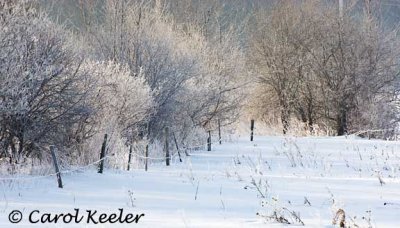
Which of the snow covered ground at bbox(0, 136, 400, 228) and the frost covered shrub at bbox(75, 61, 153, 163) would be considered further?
the frost covered shrub at bbox(75, 61, 153, 163)

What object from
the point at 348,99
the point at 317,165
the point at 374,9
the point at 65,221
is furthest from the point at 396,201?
the point at 374,9

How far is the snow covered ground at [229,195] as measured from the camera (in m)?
8.27

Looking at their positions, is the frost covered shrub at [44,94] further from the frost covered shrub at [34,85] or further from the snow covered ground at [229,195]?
the snow covered ground at [229,195]

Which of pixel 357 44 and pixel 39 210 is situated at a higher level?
pixel 357 44

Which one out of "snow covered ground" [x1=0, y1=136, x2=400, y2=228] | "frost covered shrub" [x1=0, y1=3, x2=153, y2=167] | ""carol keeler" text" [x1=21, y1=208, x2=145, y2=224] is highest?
"frost covered shrub" [x1=0, y1=3, x2=153, y2=167]

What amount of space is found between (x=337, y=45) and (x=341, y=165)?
20.5 metres

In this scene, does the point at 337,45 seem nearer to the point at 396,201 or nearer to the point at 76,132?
the point at 76,132

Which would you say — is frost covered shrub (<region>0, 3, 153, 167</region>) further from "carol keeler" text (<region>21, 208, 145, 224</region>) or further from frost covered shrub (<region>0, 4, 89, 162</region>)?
"carol keeler" text (<region>21, 208, 145, 224</region>)

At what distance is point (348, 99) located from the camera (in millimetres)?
35156

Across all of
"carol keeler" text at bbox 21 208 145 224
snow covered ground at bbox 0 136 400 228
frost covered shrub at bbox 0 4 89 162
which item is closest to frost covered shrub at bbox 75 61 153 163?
frost covered shrub at bbox 0 4 89 162

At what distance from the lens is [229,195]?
10805 mm

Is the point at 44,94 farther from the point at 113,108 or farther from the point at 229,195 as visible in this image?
the point at 229,195

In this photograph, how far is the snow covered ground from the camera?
8266mm

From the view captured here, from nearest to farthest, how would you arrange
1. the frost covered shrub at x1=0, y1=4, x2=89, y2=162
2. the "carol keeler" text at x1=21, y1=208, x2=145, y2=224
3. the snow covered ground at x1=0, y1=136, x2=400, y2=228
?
the snow covered ground at x1=0, y1=136, x2=400, y2=228 → the "carol keeler" text at x1=21, y1=208, x2=145, y2=224 → the frost covered shrub at x1=0, y1=4, x2=89, y2=162
